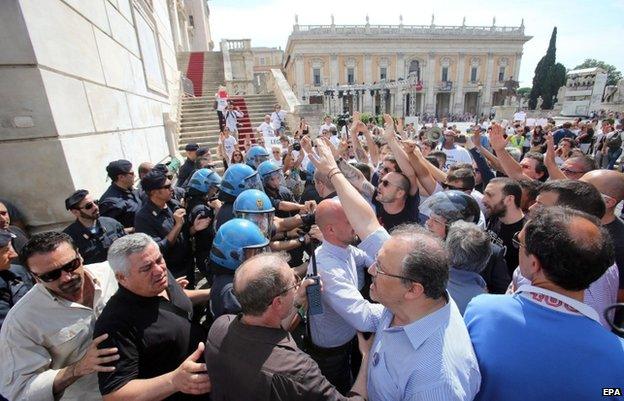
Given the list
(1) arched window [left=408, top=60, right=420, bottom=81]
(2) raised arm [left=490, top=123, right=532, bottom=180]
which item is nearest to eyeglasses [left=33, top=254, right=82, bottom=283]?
(2) raised arm [left=490, top=123, right=532, bottom=180]

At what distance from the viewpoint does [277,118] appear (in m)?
13.5

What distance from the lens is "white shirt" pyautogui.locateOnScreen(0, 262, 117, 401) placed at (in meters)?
1.70

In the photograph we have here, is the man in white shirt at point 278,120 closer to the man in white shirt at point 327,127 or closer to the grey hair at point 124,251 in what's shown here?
the man in white shirt at point 327,127

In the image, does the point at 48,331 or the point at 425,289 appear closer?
the point at 425,289

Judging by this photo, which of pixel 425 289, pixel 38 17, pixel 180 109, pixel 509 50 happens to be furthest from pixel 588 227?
pixel 509 50

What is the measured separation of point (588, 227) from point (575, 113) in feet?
172

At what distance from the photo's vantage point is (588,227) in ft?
4.61

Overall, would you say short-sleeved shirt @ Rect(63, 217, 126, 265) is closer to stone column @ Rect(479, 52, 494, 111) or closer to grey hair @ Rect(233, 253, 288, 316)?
grey hair @ Rect(233, 253, 288, 316)

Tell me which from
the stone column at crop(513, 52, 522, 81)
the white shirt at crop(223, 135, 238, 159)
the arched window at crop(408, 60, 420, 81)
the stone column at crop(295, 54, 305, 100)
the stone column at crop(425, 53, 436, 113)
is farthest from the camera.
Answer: the stone column at crop(513, 52, 522, 81)

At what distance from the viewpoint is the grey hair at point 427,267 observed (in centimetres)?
144

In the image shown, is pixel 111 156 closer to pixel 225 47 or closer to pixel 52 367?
pixel 52 367

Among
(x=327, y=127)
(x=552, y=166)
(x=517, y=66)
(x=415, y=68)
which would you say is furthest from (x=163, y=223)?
(x=517, y=66)

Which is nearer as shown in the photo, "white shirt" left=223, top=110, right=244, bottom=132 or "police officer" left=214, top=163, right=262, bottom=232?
"police officer" left=214, top=163, right=262, bottom=232

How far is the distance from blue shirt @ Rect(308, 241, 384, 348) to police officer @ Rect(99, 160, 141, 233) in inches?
119
